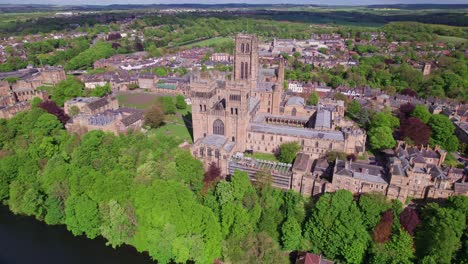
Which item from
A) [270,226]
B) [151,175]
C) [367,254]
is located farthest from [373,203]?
[151,175]

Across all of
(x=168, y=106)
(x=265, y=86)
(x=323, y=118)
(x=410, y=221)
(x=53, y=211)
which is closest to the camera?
(x=410, y=221)

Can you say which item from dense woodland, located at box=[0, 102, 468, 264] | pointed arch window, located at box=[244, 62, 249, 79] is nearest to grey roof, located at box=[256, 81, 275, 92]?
pointed arch window, located at box=[244, 62, 249, 79]

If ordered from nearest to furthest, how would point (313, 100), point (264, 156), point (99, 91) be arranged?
point (264, 156), point (313, 100), point (99, 91)

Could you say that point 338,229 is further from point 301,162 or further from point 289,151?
point 289,151

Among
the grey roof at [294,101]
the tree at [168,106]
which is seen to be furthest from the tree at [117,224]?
the grey roof at [294,101]

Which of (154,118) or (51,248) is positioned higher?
(154,118)

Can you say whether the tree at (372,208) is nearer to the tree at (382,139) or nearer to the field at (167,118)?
the tree at (382,139)

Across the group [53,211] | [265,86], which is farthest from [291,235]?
[265,86]
